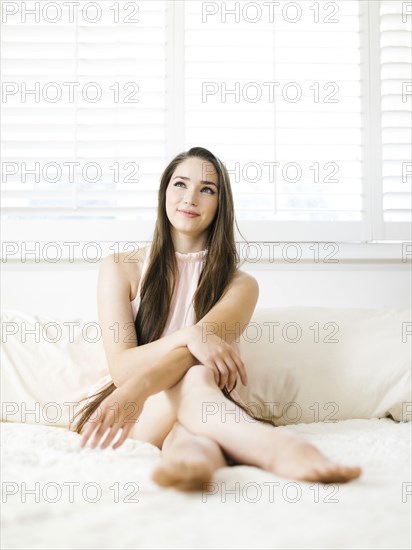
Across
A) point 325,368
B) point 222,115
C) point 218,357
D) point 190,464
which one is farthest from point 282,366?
point 222,115

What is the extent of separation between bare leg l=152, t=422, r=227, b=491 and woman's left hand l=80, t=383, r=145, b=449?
0.43ft

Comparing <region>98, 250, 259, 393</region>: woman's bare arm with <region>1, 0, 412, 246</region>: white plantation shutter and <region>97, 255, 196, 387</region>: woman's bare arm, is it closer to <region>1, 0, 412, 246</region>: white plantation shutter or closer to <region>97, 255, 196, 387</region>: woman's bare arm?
<region>97, 255, 196, 387</region>: woman's bare arm

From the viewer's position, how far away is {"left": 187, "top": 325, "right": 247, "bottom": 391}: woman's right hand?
121cm

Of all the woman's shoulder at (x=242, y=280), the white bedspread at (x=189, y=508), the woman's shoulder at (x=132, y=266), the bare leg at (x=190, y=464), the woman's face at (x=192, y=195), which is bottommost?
the white bedspread at (x=189, y=508)

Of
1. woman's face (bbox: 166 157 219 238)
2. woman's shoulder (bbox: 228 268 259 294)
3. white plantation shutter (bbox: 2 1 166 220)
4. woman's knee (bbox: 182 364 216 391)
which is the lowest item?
woman's knee (bbox: 182 364 216 391)

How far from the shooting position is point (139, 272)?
1541 mm

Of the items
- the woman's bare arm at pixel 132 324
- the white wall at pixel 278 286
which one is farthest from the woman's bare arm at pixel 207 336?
the white wall at pixel 278 286

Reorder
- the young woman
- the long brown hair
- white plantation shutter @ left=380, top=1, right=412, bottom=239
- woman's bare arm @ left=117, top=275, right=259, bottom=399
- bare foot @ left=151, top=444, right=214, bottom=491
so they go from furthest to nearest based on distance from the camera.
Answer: white plantation shutter @ left=380, top=1, right=412, bottom=239 < the long brown hair < woman's bare arm @ left=117, top=275, right=259, bottom=399 < the young woman < bare foot @ left=151, top=444, right=214, bottom=491

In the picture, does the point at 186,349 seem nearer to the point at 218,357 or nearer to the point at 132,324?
the point at 218,357

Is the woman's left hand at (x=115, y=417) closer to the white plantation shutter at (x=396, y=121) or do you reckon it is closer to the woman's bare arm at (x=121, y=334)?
the woman's bare arm at (x=121, y=334)

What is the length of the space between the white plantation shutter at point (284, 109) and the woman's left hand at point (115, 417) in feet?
3.07

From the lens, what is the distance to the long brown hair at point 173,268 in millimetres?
1464

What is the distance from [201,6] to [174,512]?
1.73 metres

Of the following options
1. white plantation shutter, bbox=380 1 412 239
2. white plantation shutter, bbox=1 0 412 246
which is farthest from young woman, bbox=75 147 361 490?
white plantation shutter, bbox=380 1 412 239
